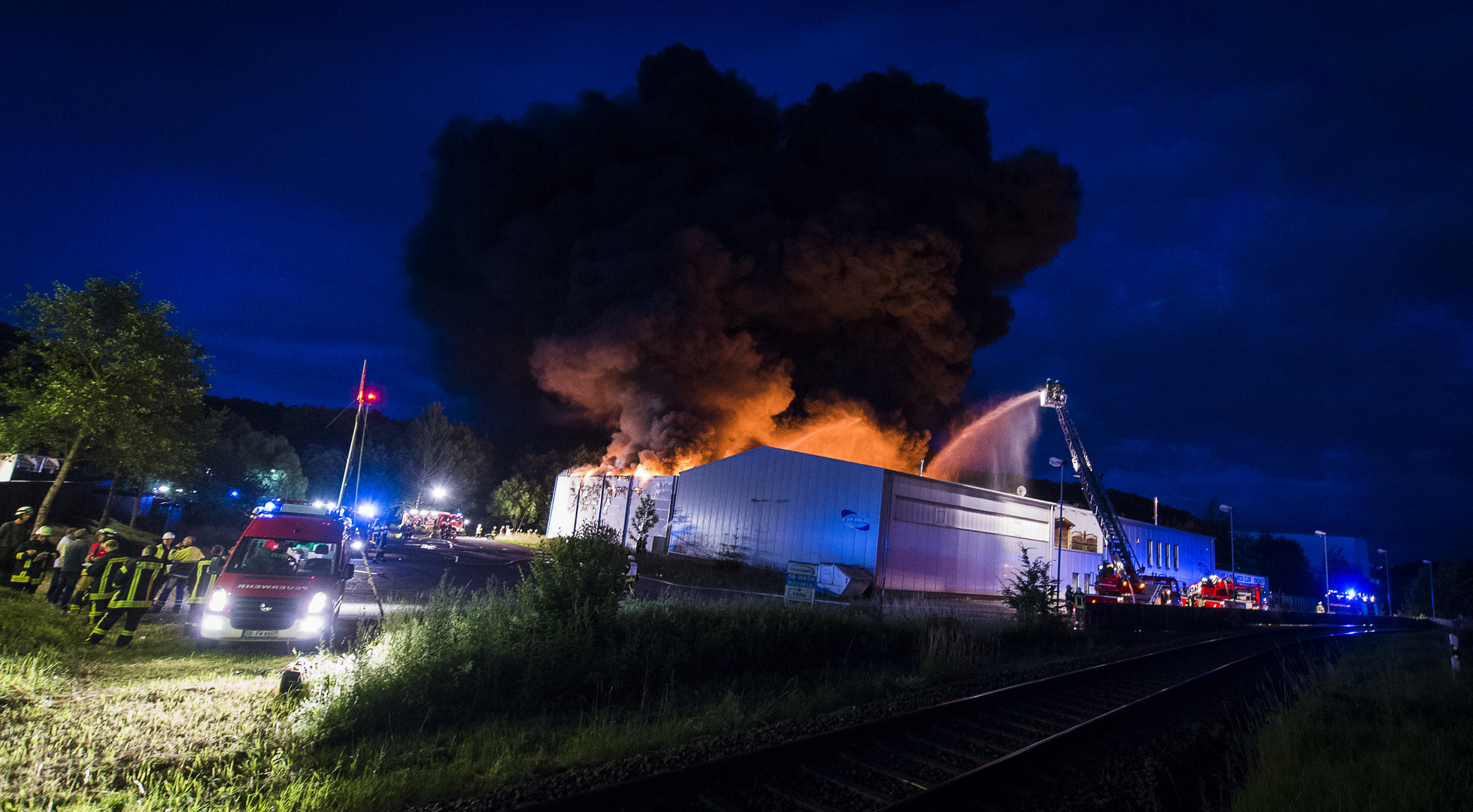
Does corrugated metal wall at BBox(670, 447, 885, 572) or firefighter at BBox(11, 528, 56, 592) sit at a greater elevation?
corrugated metal wall at BBox(670, 447, 885, 572)

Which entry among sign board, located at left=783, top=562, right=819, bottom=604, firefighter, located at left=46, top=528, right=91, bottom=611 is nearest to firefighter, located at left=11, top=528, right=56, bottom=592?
firefighter, located at left=46, top=528, right=91, bottom=611

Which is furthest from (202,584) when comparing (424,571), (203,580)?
(424,571)

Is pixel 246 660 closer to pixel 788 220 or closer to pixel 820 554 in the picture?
pixel 820 554

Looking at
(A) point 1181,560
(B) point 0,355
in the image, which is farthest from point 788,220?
(B) point 0,355

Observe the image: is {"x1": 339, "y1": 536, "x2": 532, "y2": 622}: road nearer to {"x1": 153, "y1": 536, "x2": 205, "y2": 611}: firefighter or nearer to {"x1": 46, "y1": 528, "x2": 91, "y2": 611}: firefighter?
{"x1": 153, "y1": 536, "x2": 205, "y2": 611}: firefighter

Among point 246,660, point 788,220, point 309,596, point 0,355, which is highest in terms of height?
point 788,220

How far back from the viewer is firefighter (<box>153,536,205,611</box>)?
462 inches

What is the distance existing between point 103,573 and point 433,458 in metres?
52.7

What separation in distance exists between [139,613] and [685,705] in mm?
Result: 8052

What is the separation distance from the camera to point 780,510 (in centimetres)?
2789

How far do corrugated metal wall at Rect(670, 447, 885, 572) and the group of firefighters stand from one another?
63.0ft

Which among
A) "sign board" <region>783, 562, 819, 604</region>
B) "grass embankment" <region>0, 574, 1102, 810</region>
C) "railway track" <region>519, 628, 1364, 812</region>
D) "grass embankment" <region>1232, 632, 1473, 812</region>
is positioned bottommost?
"grass embankment" <region>0, 574, 1102, 810</region>

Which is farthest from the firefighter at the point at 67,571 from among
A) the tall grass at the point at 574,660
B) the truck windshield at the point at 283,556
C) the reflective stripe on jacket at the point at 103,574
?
the tall grass at the point at 574,660

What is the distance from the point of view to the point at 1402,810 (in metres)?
4.74
